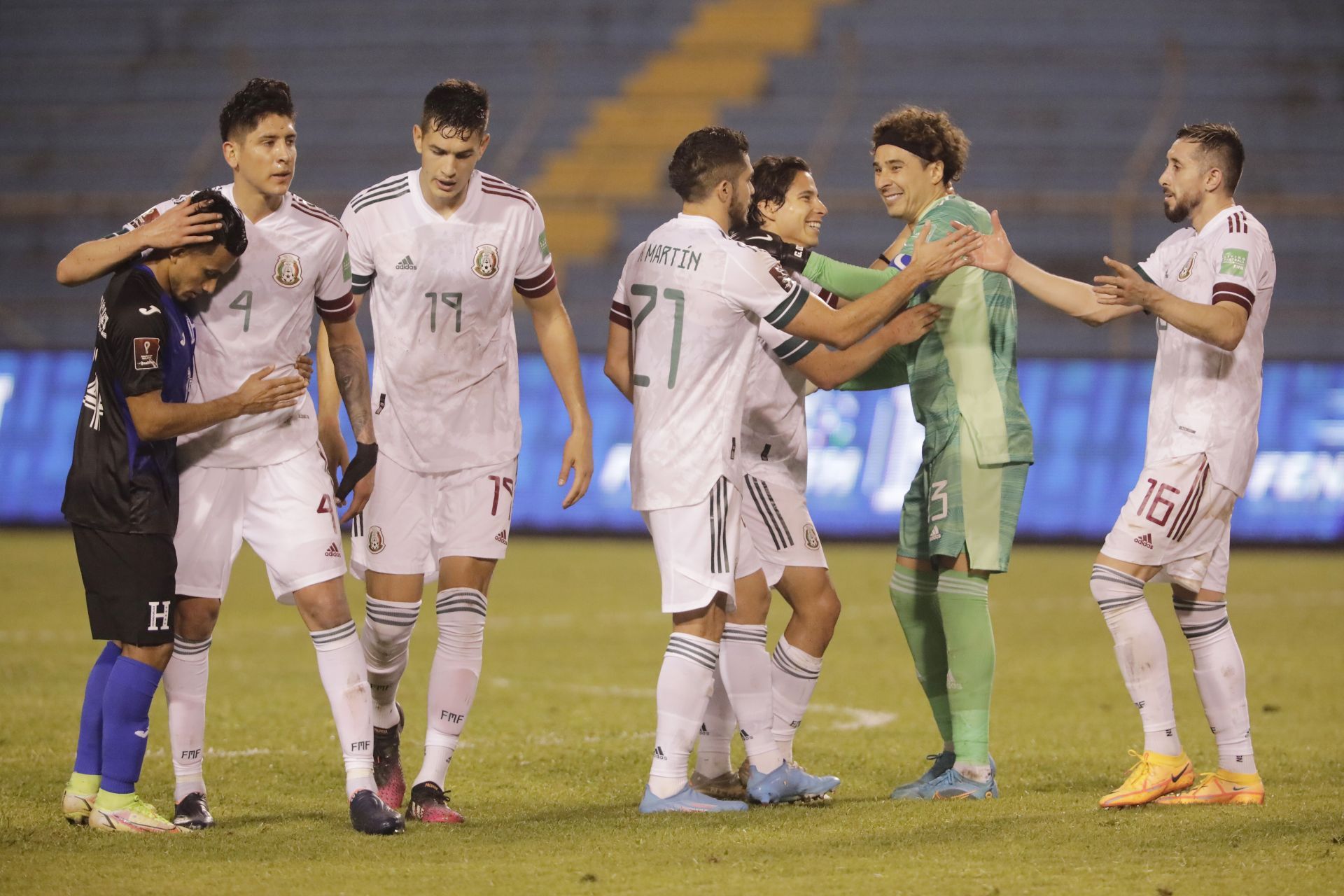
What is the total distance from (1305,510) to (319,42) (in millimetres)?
16159

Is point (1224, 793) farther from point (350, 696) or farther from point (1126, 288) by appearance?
point (350, 696)

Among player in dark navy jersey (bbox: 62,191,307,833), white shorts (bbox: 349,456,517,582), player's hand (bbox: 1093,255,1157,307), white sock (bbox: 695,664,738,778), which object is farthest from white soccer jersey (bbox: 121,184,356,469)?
player's hand (bbox: 1093,255,1157,307)

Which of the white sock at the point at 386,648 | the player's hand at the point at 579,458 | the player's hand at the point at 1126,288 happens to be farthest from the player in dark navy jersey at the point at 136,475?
the player's hand at the point at 1126,288

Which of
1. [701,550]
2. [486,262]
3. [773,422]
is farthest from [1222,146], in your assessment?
[486,262]

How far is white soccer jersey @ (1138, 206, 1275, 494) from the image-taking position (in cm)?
591

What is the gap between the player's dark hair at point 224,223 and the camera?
17.8 ft

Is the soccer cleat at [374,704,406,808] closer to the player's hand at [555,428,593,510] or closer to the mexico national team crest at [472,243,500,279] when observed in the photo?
the player's hand at [555,428,593,510]

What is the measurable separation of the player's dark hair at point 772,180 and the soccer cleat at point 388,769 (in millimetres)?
2340

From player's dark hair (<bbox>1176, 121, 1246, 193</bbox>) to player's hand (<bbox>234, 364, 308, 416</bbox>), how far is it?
10.5 ft

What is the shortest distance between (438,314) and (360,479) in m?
0.63

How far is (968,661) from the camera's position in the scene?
607 centimetres

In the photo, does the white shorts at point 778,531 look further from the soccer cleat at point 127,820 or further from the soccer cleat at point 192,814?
the soccer cleat at point 127,820

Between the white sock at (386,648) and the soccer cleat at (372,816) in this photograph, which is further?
the white sock at (386,648)

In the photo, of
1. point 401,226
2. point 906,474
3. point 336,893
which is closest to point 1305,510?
point 906,474
